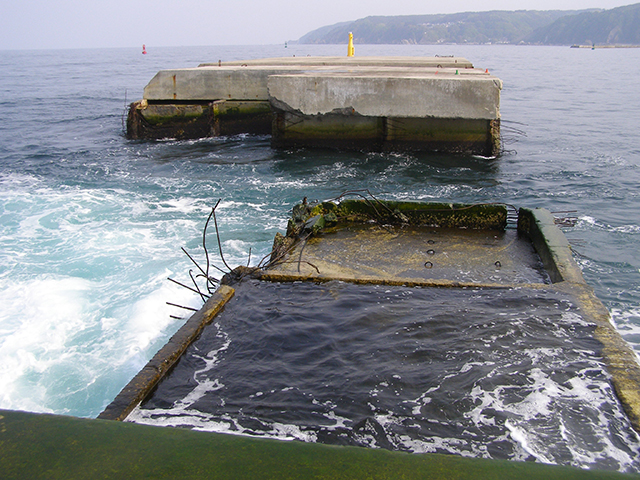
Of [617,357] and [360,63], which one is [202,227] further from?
[360,63]

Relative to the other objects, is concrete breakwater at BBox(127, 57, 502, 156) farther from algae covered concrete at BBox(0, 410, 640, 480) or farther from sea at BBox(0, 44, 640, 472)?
algae covered concrete at BBox(0, 410, 640, 480)

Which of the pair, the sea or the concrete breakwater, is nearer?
the sea

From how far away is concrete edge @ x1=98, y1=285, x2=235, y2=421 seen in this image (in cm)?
320

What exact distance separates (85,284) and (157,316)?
171 cm

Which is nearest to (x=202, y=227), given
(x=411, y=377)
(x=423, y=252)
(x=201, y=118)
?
(x=423, y=252)

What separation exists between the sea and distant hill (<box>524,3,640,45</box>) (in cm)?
17112

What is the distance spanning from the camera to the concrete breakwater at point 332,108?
11.7m

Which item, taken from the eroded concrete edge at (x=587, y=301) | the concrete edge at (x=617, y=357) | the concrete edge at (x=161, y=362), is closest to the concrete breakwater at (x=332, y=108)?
the eroded concrete edge at (x=587, y=301)

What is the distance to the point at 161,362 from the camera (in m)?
3.73

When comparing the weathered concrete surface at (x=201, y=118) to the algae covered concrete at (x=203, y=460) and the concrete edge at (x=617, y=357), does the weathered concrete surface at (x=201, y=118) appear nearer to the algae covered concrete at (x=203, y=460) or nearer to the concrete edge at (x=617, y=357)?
the concrete edge at (x=617, y=357)

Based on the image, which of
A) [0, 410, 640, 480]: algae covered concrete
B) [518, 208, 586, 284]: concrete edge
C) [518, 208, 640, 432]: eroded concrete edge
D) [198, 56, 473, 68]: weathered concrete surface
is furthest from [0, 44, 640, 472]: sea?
[198, 56, 473, 68]: weathered concrete surface

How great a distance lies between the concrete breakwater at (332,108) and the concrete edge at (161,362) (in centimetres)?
858

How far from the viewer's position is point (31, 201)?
10844 millimetres

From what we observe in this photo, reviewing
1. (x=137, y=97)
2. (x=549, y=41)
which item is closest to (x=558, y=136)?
(x=137, y=97)
